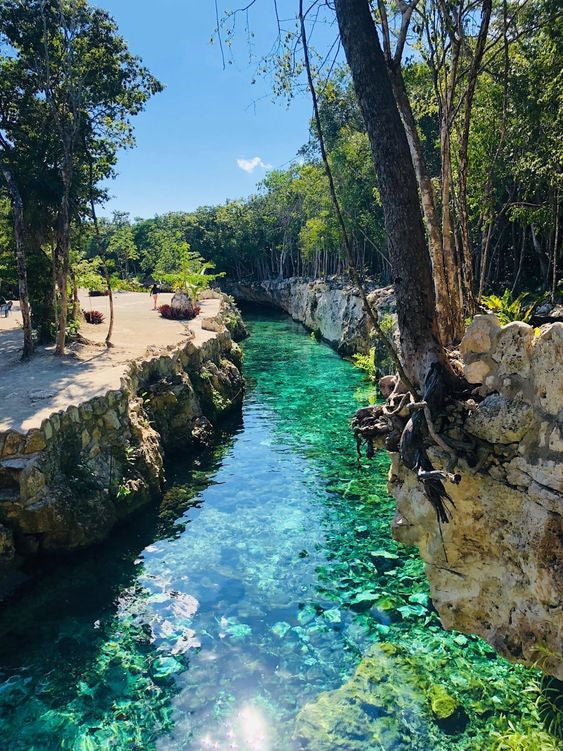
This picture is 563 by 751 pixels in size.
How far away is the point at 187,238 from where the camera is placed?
65250 millimetres

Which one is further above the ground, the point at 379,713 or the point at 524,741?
the point at 524,741

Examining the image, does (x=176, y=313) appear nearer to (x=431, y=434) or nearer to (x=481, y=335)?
(x=481, y=335)

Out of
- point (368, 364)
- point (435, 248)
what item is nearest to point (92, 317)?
point (368, 364)

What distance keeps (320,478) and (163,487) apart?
14.2 ft

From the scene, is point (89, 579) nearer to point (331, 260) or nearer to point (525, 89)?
point (525, 89)

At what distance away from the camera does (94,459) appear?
441 inches

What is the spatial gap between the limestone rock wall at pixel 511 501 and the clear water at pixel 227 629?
5.16 ft

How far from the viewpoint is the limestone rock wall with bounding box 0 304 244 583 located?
9.41 metres

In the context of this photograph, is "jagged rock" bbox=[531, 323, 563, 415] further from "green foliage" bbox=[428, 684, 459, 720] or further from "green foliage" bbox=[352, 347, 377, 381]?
"green foliage" bbox=[352, 347, 377, 381]

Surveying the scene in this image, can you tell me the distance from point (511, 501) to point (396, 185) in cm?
376

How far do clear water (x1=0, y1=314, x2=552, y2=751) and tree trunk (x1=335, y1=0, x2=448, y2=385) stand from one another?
3.60m

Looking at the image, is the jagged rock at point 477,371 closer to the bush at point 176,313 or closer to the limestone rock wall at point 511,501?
the limestone rock wall at point 511,501

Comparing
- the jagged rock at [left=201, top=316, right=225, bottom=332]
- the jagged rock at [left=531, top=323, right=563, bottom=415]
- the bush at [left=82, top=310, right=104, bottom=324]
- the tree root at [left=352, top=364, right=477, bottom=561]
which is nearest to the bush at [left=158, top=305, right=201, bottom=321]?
the jagged rock at [left=201, top=316, right=225, bottom=332]

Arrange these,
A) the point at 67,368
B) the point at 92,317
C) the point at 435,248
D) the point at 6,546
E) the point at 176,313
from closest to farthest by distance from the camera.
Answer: the point at 435,248, the point at 6,546, the point at 67,368, the point at 92,317, the point at 176,313
